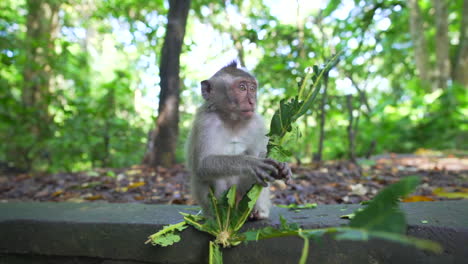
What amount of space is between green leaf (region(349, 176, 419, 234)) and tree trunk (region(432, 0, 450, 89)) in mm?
12471

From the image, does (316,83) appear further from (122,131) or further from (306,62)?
(122,131)

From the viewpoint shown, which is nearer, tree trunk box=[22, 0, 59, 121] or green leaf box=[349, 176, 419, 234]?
green leaf box=[349, 176, 419, 234]

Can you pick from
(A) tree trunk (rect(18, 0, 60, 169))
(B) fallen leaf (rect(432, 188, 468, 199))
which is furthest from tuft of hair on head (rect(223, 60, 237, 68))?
(A) tree trunk (rect(18, 0, 60, 169))

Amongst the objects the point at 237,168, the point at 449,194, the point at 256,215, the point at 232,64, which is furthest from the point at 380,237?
the point at 449,194

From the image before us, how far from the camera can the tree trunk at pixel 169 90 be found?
5.95m

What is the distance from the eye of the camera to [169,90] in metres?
6.11

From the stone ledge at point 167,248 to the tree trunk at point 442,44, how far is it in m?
10.8

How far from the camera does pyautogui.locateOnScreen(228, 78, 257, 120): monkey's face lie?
287 centimetres

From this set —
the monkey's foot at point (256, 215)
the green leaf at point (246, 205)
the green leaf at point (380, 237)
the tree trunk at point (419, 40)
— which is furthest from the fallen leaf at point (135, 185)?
the tree trunk at point (419, 40)

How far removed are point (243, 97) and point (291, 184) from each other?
2192 millimetres

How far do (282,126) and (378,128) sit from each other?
7.82 meters

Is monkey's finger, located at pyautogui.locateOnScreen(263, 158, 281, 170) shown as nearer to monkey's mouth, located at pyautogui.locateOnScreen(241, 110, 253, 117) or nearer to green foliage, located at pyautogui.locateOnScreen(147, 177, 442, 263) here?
green foliage, located at pyautogui.locateOnScreen(147, 177, 442, 263)

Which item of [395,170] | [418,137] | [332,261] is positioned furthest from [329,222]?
[418,137]

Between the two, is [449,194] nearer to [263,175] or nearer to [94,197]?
[263,175]
